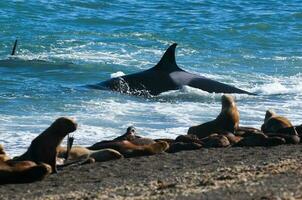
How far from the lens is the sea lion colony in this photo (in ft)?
33.3

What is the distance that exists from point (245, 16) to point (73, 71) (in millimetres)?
17327

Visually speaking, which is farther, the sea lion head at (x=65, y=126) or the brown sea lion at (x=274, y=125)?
the brown sea lion at (x=274, y=125)

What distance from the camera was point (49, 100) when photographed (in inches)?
691

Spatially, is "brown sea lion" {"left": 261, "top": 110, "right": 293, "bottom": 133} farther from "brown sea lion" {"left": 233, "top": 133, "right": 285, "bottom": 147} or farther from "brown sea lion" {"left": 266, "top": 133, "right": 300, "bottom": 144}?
"brown sea lion" {"left": 233, "top": 133, "right": 285, "bottom": 147}

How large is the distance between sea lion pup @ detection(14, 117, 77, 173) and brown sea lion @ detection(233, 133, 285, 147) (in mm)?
2495

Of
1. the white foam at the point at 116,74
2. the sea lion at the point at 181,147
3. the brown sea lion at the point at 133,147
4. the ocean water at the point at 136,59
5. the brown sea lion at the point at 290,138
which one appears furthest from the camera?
the white foam at the point at 116,74

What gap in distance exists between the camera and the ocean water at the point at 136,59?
15.9m

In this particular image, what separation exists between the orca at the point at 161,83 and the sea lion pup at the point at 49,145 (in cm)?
719

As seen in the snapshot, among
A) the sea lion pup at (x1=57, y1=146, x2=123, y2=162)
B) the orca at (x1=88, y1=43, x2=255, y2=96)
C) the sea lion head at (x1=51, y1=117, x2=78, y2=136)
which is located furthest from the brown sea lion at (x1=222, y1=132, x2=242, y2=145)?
the orca at (x1=88, y1=43, x2=255, y2=96)

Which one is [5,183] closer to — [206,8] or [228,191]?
[228,191]

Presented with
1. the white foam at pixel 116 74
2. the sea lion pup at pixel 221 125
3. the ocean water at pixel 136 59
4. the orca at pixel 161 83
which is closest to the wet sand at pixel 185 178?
the sea lion pup at pixel 221 125

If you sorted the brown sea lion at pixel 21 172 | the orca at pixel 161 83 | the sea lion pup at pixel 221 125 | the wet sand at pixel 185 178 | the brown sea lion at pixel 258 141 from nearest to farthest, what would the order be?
the wet sand at pixel 185 178, the brown sea lion at pixel 21 172, the brown sea lion at pixel 258 141, the sea lion pup at pixel 221 125, the orca at pixel 161 83

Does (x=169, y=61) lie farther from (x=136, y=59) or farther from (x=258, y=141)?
(x=136, y=59)

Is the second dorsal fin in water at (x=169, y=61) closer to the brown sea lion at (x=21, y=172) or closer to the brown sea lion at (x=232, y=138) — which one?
the brown sea lion at (x=232, y=138)
